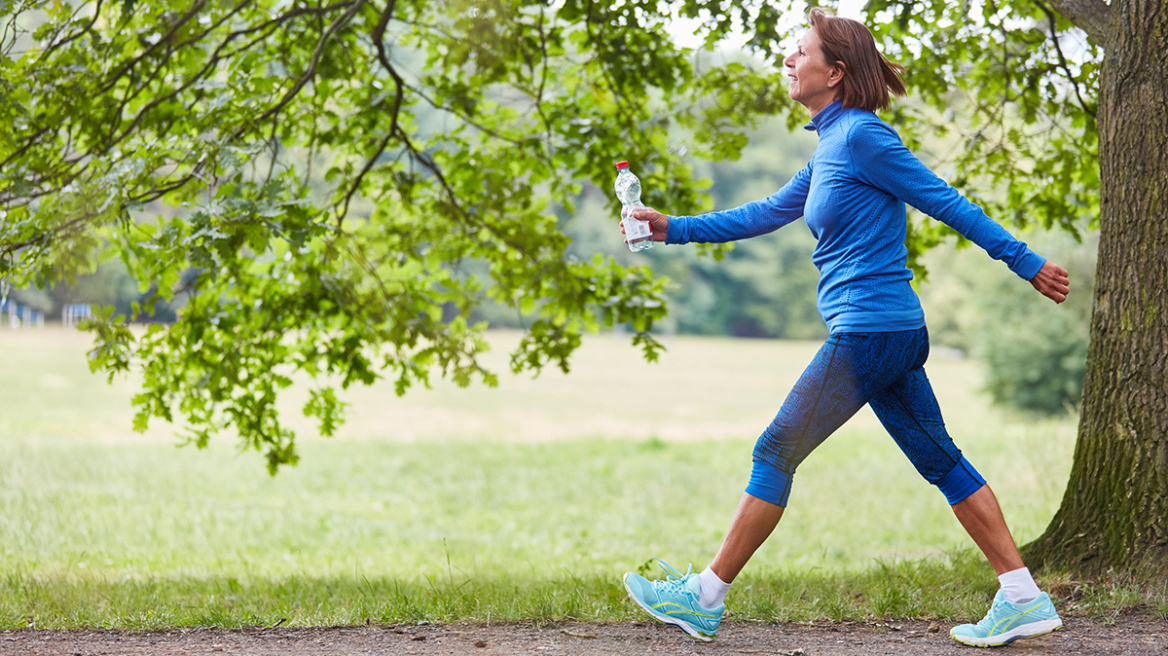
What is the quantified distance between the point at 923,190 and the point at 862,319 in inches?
16.3

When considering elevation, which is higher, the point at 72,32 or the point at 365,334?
the point at 72,32

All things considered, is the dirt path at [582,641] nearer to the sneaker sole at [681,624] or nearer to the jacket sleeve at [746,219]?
the sneaker sole at [681,624]

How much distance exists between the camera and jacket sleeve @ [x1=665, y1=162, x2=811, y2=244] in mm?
3146

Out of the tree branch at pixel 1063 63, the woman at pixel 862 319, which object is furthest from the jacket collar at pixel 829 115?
the tree branch at pixel 1063 63

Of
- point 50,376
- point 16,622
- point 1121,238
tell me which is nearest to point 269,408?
point 16,622

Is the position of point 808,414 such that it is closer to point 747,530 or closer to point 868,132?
point 747,530

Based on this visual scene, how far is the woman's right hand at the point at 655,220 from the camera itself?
10.2 ft

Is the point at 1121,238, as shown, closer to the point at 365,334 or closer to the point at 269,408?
the point at 365,334

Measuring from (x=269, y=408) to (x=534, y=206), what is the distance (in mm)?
2259

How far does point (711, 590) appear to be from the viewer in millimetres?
3031

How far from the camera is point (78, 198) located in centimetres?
403

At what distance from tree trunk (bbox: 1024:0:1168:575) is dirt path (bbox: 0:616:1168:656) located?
16.4 inches

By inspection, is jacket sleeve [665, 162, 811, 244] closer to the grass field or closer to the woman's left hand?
the woman's left hand

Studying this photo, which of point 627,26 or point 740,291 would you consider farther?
point 740,291
